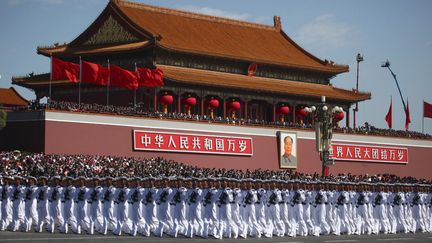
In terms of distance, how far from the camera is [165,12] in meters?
54.5

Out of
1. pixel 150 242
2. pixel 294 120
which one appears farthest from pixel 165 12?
pixel 150 242

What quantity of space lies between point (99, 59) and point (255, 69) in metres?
9.48

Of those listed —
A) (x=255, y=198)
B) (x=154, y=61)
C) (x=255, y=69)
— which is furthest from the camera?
(x=255, y=69)

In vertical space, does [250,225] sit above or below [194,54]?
below

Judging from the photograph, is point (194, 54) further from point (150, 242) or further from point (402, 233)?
point (150, 242)

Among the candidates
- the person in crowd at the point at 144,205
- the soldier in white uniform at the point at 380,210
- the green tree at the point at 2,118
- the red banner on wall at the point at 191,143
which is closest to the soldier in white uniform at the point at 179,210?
the person in crowd at the point at 144,205

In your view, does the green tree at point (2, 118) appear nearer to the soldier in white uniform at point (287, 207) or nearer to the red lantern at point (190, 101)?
the red lantern at point (190, 101)

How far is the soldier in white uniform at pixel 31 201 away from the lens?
2186cm

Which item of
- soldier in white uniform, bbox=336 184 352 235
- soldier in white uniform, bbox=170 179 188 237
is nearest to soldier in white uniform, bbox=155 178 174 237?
soldier in white uniform, bbox=170 179 188 237

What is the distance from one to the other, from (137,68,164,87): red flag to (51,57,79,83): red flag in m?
3.94

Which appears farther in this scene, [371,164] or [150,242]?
[371,164]

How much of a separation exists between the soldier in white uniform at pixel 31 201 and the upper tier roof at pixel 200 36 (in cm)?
2541

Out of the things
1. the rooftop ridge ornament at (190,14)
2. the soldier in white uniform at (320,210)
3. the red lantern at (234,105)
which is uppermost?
the rooftop ridge ornament at (190,14)

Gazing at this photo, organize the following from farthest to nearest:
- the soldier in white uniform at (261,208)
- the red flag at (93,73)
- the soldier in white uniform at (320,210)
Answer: the red flag at (93,73), the soldier in white uniform at (320,210), the soldier in white uniform at (261,208)
